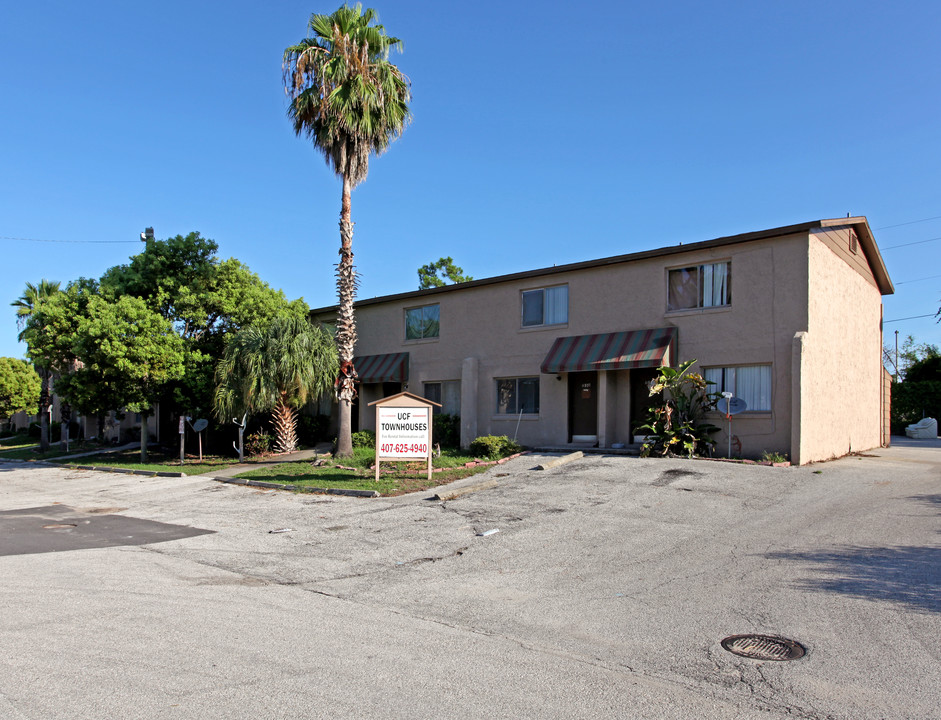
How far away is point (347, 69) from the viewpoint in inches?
777

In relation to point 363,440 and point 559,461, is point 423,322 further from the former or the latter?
point 559,461

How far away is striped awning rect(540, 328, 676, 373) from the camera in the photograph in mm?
17906

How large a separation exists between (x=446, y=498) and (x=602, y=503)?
3.05 m

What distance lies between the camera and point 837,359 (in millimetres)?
18578

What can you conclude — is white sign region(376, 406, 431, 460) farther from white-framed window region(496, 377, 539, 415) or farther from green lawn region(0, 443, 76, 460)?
green lawn region(0, 443, 76, 460)

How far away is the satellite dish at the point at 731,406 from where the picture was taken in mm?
16734


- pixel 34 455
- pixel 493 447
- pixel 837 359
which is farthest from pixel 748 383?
pixel 34 455

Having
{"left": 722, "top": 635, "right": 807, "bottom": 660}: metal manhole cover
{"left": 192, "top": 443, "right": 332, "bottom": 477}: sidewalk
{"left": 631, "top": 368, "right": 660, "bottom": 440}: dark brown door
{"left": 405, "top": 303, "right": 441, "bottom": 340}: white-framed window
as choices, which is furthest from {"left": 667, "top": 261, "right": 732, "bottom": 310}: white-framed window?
{"left": 722, "top": 635, "right": 807, "bottom": 660}: metal manhole cover

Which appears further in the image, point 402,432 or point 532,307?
point 532,307

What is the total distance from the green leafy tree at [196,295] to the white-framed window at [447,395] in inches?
234

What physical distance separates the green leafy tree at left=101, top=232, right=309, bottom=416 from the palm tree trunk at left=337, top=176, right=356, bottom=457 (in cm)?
477

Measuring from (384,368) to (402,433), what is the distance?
967cm

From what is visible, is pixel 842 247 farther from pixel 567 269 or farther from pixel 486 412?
pixel 486 412

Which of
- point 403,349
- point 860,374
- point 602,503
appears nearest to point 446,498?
point 602,503
